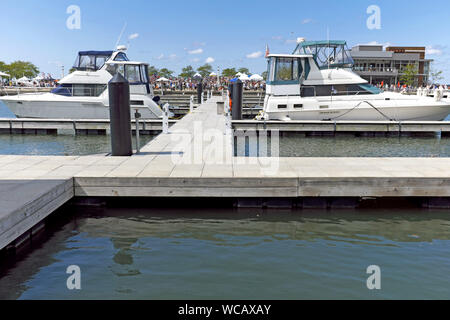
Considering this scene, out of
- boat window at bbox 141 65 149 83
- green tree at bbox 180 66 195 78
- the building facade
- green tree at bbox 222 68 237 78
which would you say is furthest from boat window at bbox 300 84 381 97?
green tree at bbox 180 66 195 78

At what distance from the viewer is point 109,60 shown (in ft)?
76.1

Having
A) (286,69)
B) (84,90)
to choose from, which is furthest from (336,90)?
(84,90)

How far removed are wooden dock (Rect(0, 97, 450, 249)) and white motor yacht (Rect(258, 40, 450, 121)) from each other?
12.3m

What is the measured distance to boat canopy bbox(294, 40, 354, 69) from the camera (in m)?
22.3

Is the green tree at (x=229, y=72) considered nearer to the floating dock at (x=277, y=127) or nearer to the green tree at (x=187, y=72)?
the green tree at (x=187, y=72)

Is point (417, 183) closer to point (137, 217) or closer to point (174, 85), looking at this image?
point (137, 217)

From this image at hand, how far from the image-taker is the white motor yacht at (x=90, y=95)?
23156mm

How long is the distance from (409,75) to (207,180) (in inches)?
3319

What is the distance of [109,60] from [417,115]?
17.9 m

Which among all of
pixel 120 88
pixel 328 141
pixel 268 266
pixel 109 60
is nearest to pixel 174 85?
pixel 109 60

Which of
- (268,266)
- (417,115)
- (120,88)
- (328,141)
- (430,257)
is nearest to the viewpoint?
(268,266)
